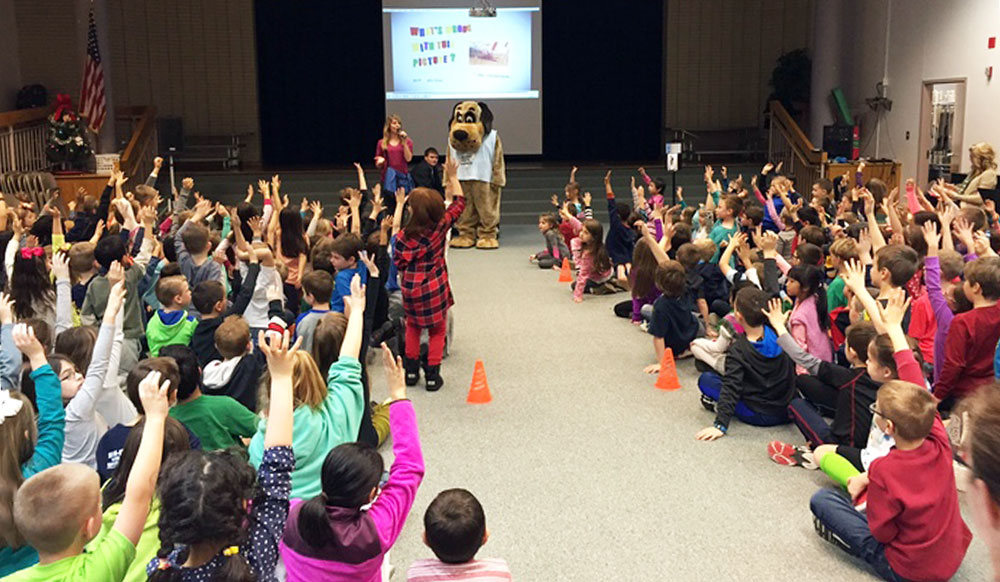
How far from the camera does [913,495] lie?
309cm

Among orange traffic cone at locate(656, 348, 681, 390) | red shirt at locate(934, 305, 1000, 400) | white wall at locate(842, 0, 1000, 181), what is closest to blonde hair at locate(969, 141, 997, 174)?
white wall at locate(842, 0, 1000, 181)

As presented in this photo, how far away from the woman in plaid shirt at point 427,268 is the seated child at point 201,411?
1.93 metres

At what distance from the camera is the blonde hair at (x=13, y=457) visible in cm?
246

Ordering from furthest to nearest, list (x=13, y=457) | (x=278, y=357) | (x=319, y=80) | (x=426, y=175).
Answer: (x=319, y=80) → (x=426, y=175) → (x=13, y=457) → (x=278, y=357)

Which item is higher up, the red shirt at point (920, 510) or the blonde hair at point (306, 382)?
the blonde hair at point (306, 382)

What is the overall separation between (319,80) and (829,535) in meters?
15.0

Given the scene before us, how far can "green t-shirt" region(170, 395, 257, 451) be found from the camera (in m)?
3.55

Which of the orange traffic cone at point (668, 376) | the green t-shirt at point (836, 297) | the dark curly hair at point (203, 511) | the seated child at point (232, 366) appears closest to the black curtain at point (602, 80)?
the green t-shirt at point (836, 297)

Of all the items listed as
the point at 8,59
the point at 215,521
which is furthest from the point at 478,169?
the point at 215,521

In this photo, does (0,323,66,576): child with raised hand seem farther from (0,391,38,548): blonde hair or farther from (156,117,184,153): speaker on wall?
(156,117,184,153): speaker on wall

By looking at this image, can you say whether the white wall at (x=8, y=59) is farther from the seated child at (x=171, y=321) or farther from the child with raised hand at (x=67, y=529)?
the child with raised hand at (x=67, y=529)

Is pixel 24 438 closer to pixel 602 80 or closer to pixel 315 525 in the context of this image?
pixel 315 525

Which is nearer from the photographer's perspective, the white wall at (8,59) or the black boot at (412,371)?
the black boot at (412,371)

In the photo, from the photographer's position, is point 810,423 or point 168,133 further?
point 168,133
